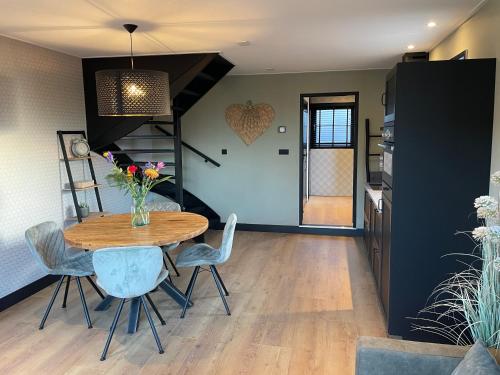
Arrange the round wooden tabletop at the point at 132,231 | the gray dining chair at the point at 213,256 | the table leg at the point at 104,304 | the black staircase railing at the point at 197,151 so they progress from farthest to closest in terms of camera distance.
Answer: the black staircase railing at the point at 197,151, the table leg at the point at 104,304, the gray dining chair at the point at 213,256, the round wooden tabletop at the point at 132,231

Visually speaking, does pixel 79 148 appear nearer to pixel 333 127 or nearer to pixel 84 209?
pixel 84 209

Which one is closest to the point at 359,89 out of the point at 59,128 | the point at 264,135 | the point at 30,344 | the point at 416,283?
the point at 264,135

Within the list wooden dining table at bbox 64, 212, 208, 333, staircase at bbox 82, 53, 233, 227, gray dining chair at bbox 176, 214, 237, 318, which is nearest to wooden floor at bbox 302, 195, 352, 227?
staircase at bbox 82, 53, 233, 227

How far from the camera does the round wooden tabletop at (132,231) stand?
2818 mm

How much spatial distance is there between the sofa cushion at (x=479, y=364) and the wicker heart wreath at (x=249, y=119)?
4.79 m

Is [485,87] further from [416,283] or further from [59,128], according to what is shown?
[59,128]

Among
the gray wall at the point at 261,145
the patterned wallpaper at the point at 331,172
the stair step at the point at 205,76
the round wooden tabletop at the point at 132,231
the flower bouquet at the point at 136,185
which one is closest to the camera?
the round wooden tabletop at the point at 132,231

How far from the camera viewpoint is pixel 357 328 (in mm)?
3084

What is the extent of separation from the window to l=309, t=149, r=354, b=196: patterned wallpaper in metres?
0.18

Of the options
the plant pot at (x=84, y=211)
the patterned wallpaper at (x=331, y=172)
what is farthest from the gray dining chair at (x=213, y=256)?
the patterned wallpaper at (x=331, y=172)

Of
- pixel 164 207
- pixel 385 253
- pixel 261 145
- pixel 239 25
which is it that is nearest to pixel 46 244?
pixel 164 207

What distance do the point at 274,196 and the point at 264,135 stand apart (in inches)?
37.0

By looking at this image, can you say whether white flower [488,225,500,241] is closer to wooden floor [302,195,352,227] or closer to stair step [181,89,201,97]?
stair step [181,89,201,97]

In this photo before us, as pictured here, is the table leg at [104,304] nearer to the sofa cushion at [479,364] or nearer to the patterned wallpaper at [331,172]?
the sofa cushion at [479,364]
